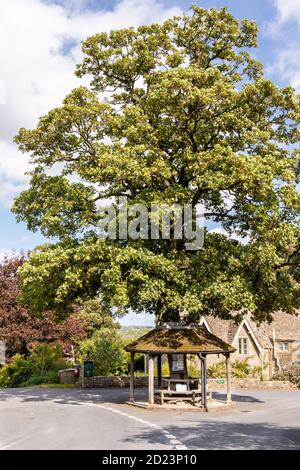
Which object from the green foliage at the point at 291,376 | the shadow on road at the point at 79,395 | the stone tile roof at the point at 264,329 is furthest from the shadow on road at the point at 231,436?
the stone tile roof at the point at 264,329

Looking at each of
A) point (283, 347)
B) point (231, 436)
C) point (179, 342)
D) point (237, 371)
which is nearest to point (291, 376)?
point (237, 371)

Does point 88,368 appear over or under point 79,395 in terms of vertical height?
over

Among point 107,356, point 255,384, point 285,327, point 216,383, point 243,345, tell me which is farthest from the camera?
point 285,327

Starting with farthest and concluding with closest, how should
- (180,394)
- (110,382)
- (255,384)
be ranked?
(255,384)
(110,382)
(180,394)

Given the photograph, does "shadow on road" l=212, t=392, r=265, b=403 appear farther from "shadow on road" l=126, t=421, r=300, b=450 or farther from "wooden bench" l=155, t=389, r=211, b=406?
"shadow on road" l=126, t=421, r=300, b=450

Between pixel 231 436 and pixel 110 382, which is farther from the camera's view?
pixel 110 382

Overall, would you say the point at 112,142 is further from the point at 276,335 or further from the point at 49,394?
the point at 276,335

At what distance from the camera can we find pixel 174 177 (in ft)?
97.8

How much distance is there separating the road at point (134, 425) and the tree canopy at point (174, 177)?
5.06m

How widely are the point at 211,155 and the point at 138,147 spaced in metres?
3.64

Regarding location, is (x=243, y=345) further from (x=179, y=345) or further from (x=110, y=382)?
(x=179, y=345)

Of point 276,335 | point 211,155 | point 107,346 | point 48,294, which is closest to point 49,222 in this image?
point 48,294

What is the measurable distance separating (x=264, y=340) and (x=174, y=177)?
96.8 ft
